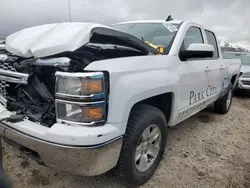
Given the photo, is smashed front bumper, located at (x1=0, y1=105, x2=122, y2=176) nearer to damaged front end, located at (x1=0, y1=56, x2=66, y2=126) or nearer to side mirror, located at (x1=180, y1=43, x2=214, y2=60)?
damaged front end, located at (x1=0, y1=56, x2=66, y2=126)

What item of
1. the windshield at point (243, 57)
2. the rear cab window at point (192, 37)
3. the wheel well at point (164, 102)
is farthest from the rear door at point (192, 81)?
the windshield at point (243, 57)

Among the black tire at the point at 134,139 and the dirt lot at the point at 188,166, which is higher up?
the black tire at the point at 134,139

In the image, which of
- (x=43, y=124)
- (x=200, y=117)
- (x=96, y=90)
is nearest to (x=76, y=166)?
(x=43, y=124)

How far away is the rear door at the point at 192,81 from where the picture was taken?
2.76 metres

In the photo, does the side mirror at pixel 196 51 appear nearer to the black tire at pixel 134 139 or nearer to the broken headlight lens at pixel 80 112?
the black tire at pixel 134 139

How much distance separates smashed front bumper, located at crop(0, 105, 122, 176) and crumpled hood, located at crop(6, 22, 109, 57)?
0.61 metres

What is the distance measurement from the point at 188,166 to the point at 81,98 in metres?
1.80

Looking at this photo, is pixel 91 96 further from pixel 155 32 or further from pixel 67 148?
pixel 155 32

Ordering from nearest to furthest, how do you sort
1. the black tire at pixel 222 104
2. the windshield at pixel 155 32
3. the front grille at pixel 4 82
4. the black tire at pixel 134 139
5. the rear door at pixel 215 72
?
the black tire at pixel 134 139 < the front grille at pixel 4 82 < the windshield at pixel 155 32 < the rear door at pixel 215 72 < the black tire at pixel 222 104

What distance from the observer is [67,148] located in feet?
5.47

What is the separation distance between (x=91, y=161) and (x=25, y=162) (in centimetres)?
136

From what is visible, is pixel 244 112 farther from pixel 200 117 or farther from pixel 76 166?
pixel 76 166

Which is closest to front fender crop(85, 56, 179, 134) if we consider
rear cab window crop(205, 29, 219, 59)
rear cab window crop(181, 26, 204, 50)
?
rear cab window crop(181, 26, 204, 50)

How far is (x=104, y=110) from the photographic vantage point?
5.77ft
